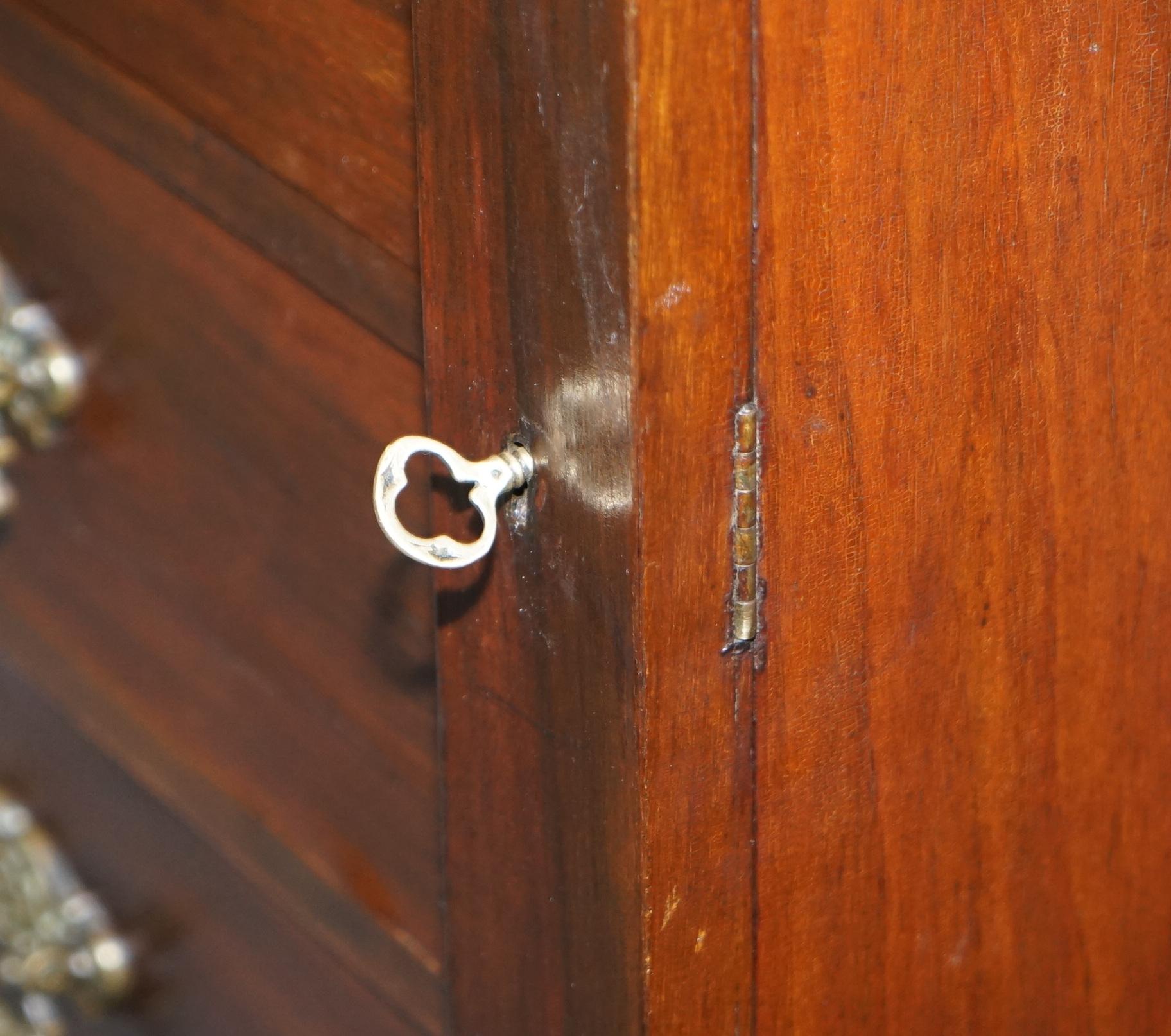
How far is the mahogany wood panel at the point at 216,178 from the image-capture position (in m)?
0.50

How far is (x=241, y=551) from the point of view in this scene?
0.61 meters

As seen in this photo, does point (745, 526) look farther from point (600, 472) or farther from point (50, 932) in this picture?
point (50, 932)

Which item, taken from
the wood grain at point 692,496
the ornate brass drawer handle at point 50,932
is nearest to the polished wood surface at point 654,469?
the wood grain at point 692,496

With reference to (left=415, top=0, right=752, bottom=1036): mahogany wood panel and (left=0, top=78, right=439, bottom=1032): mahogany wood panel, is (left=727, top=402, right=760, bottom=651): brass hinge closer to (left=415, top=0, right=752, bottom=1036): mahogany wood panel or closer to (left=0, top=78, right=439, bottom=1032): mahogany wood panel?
(left=415, top=0, right=752, bottom=1036): mahogany wood panel

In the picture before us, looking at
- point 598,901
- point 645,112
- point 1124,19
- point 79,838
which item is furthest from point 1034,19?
point 79,838

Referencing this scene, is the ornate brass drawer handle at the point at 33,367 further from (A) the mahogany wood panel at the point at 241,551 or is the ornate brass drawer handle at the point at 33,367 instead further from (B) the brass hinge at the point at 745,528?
(B) the brass hinge at the point at 745,528

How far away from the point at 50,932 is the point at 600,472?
22.8 inches

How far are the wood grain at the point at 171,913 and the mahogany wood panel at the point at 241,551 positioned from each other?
2cm

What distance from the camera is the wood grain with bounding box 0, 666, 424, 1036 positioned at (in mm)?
688

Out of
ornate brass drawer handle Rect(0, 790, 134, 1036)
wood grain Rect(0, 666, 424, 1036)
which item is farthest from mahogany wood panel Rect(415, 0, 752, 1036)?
ornate brass drawer handle Rect(0, 790, 134, 1036)

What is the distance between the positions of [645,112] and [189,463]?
332 millimetres

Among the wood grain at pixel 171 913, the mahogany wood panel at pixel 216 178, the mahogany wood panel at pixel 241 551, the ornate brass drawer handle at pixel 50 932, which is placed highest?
the mahogany wood panel at pixel 216 178

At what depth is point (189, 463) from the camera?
625 mm

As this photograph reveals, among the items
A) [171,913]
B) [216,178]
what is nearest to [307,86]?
[216,178]
